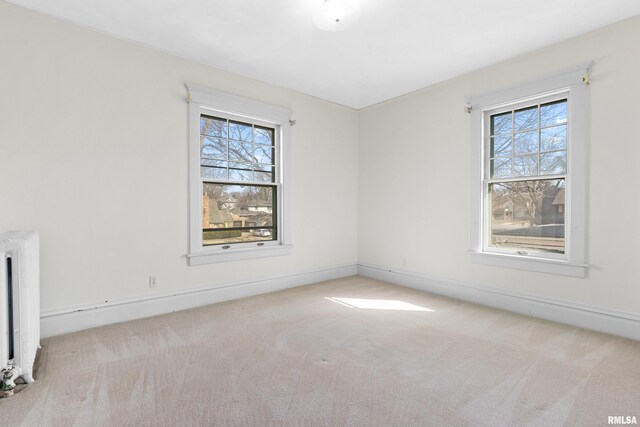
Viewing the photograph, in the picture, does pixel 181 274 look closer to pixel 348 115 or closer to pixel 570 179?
pixel 348 115

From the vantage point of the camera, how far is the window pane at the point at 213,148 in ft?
12.2

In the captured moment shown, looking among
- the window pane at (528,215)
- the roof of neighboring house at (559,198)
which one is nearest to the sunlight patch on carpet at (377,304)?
the window pane at (528,215)

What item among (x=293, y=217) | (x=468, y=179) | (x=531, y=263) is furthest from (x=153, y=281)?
(x=531, y=263)

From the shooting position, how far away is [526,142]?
3.48m

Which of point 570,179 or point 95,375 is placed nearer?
point 95,375

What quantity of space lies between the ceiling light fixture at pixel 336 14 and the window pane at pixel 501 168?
7.53ft

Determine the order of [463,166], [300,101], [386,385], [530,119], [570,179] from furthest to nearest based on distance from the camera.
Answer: [300,101] → [463,166] → [530,119] → [570,179] → [386,385]

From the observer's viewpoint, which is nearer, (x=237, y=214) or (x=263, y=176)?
(x=237, y=214)

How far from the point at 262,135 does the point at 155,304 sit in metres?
2.38

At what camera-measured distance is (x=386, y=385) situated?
79.9 inches

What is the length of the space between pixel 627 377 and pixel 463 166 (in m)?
2.46

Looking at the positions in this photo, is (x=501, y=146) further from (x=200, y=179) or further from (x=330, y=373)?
(x=200, y=179)

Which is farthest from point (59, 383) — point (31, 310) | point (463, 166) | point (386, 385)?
point (463, 166)

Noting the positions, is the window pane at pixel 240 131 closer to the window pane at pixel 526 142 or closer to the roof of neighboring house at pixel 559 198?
the window pane at pixel 526 142
